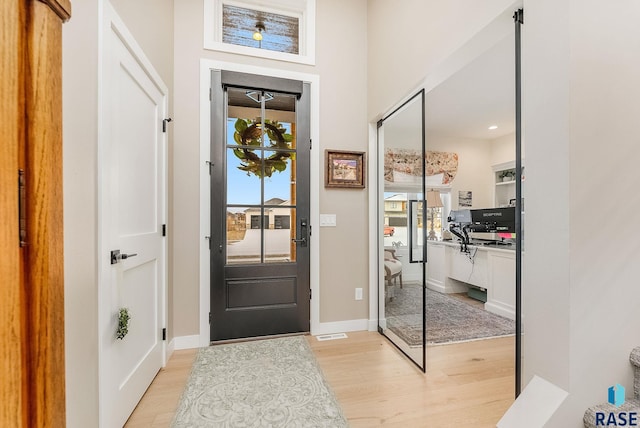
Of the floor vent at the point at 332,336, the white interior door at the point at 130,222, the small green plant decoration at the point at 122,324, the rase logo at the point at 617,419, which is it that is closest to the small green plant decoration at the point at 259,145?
the white interior door at the point at 130,222

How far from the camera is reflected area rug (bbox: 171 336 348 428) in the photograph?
1599mm

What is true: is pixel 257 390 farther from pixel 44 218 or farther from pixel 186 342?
pixel 44 218

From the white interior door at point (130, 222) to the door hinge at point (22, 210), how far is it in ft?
3.45

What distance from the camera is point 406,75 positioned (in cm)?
225

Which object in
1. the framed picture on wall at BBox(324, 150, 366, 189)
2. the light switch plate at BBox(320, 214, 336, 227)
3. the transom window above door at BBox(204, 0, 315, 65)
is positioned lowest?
the light switch plate at BBox(320, 214, 336, 227)

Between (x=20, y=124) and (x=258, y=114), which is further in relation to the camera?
(x=258, y=114)

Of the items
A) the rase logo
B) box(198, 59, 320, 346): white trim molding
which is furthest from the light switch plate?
the rase logo

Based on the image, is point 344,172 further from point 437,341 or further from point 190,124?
point 437,341

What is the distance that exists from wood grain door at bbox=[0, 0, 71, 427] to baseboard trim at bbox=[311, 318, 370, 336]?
242 centimetres

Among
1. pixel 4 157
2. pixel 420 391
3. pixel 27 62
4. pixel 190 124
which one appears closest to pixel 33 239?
pixel 4 157

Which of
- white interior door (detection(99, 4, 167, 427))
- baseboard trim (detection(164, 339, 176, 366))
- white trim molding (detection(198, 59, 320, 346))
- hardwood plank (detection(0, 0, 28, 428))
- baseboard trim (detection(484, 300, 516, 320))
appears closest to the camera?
hardwood plank (detection(0, 0, 28, 428))

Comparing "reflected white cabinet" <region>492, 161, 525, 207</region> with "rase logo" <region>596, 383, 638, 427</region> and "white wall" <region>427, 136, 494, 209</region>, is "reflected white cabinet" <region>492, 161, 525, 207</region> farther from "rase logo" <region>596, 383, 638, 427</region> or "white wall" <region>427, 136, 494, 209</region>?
"rase logo" <region>596, 383, 638, 427</region>

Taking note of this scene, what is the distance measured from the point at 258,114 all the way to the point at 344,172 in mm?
997

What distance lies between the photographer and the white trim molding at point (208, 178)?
251cm
